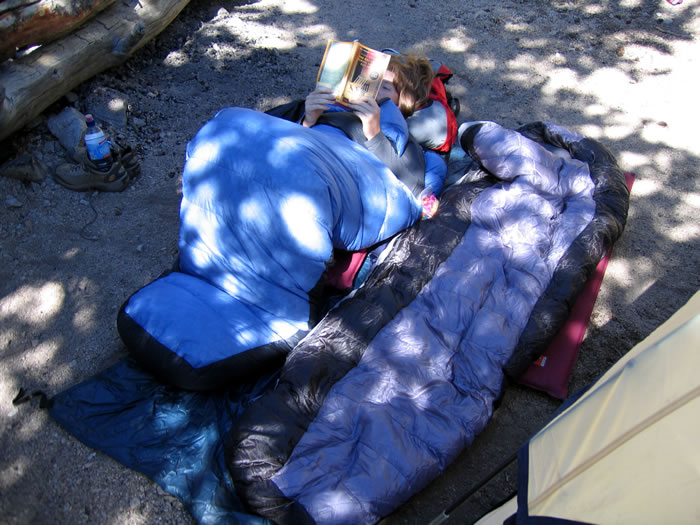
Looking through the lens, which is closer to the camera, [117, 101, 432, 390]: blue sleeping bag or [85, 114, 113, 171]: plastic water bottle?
[117, 101, 432, 390]: blue sleeping bag

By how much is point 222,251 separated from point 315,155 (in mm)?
535

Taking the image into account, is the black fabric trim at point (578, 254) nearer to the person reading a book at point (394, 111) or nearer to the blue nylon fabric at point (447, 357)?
the blue nylon fabric at point (447, 357)

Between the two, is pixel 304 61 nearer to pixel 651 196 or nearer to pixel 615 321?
pixel 651 196

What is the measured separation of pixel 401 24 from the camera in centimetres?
435

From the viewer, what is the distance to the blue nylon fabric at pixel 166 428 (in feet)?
5.71

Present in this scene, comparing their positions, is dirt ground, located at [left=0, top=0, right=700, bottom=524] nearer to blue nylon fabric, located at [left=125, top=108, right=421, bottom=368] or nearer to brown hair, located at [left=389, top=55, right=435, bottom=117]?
blue nylon fabric, located at [left=125, top=108, right=421, bottom=368]

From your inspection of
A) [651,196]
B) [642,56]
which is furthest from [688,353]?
[642,56]

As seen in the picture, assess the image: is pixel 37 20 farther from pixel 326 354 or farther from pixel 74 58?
pixel 326 354

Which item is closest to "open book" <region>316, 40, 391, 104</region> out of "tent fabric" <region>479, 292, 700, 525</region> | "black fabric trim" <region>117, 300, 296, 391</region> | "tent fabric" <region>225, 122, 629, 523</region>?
"tent fabric" <region>225, 122, 629, 523</region>

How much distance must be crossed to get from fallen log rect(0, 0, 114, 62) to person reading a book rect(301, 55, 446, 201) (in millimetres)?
1413

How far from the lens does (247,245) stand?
205 cm

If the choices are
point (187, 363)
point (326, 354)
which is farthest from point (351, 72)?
point (187, 363)

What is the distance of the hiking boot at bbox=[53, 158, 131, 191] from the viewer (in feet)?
9.22

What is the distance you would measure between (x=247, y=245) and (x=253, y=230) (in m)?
0.07
